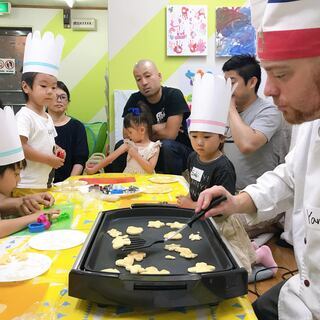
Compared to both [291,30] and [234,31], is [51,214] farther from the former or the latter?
[234,31]

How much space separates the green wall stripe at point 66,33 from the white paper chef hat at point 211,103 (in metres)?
3.99

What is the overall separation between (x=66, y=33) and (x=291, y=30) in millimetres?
4898

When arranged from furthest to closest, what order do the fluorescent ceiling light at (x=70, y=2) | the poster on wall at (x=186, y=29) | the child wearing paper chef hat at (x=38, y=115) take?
the fluorescent ceiling light at (x=70, y=2)
the poster on wall at (x=186, y=29)
the child wearing paper chef hat at (x=38, y=115)

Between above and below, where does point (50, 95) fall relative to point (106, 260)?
above

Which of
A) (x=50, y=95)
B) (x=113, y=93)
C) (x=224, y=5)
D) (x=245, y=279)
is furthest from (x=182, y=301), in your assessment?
(x=224, y=5)

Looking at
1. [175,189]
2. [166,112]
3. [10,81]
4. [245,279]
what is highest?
[10,81]

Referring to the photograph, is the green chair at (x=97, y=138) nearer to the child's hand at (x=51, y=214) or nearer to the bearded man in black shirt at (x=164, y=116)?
the bearded man in black shirt at (x=164, y=116)

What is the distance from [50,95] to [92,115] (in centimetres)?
354

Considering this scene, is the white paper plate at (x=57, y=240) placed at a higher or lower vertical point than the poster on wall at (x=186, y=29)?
lower

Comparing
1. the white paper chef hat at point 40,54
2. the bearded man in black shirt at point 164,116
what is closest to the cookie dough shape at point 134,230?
the white paper chef hat at point 40,54

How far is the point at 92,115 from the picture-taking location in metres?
5.41

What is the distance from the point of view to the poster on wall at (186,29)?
331 cm

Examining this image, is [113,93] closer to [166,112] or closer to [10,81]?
[166,112]

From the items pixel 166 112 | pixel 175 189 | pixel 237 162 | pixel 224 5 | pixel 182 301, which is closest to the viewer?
pixel 182 301
